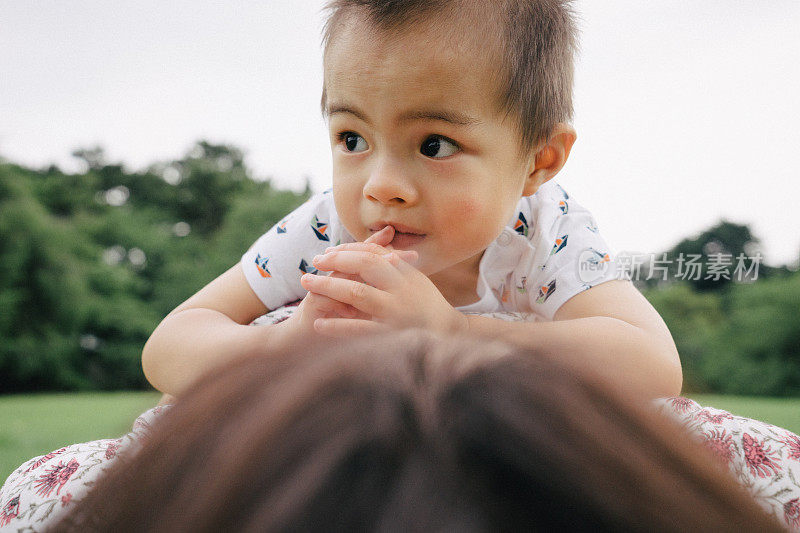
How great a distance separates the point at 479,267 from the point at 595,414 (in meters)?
1.28

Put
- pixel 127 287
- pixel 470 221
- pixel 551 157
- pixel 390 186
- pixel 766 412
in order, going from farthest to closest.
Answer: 1. pixel 127 287
2. pixel 766 412
3. pixel 551 157
4. pixel 470 221
5. pixel 390 186

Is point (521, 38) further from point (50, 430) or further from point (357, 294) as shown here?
point (50, 430)

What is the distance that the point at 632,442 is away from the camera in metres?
0.59

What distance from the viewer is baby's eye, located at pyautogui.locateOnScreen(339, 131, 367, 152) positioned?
1518 mm

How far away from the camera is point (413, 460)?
0.55 metres

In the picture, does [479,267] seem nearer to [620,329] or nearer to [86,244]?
[620,329]

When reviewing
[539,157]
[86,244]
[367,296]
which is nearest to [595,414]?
[367,296]

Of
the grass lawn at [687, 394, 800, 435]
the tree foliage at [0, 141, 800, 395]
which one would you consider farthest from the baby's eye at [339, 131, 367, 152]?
the tree foliage at [0, 141, 800, 395]

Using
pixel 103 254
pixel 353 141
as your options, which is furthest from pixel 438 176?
pixel 103 254

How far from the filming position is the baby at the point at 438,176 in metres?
1.30

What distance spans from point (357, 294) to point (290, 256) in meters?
0.78

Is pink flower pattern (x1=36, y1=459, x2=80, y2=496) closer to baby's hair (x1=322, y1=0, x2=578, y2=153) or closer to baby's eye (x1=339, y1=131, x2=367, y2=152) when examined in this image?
baby's eye (x1=339, y1=131, x2=367, y2=152)

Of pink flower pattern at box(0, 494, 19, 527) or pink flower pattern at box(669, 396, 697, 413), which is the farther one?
pink flower pattern at box(669, 396, 697, 413)

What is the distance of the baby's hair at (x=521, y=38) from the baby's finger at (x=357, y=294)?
0.61 metres
